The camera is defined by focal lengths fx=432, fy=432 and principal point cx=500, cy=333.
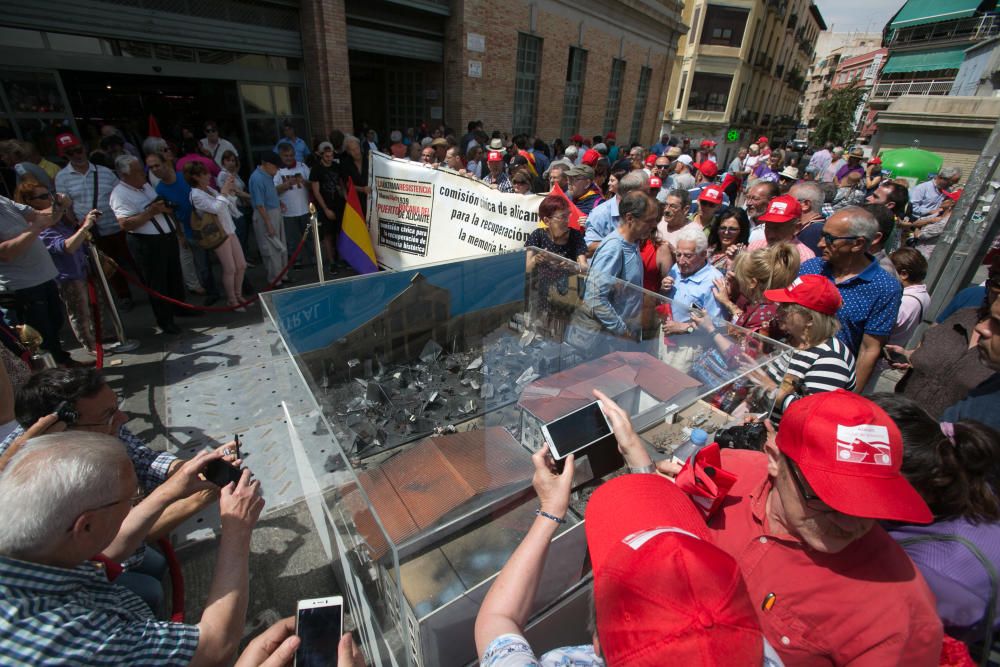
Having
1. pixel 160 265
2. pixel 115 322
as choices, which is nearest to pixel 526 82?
pixel 160 265

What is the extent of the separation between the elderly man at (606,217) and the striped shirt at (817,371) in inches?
88.6

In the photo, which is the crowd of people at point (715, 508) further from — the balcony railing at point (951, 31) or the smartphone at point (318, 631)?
the balcony railing at point (951, 31)

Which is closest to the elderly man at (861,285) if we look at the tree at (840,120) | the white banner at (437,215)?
the white banner at (437,215)

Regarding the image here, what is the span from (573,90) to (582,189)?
15.3 metres

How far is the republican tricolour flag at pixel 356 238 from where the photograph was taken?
185 inches

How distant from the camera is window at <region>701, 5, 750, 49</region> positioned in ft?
104

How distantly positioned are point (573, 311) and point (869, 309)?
1778mm

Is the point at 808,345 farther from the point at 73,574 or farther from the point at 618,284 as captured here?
the point at 73,574

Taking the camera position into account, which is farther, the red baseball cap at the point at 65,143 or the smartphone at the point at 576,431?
the red baseball cap at the point at 65,143

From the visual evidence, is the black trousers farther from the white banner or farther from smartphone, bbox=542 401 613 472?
smartphone, bbox=542 401 613 472

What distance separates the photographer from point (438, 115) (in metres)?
12.8

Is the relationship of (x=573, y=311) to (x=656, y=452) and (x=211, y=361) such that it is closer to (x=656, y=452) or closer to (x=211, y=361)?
(x=656, y=452)

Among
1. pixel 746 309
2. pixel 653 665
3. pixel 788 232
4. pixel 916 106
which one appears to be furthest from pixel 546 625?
pixel 916 106

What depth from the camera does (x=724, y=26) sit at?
1266 inches
